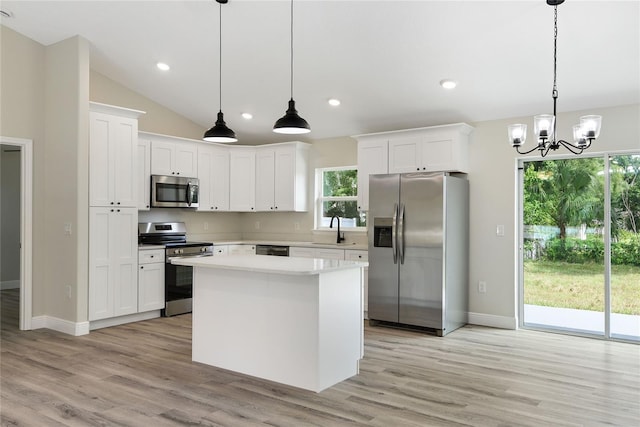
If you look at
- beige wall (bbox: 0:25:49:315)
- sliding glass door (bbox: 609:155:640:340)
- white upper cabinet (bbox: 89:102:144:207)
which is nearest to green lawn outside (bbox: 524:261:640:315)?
sliding glass door (bbox: 609:155:640:340)

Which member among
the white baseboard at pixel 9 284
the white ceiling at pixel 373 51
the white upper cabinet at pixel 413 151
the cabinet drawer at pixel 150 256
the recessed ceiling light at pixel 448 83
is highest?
the white ceiling at pixel 373 51

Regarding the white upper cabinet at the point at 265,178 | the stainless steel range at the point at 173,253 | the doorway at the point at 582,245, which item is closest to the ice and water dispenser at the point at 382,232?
the doorway at the point at 582,245

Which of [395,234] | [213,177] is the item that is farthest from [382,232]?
[213,177]

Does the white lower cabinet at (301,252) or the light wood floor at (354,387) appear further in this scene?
the white lower cabinet at (301,252)

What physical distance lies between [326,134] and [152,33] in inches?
106

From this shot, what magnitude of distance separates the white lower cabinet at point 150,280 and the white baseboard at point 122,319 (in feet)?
0.36

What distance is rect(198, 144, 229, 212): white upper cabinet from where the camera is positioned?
6762mm

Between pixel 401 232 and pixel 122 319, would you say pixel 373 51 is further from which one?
pixel 122 319

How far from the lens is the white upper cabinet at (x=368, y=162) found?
5957 millimetres

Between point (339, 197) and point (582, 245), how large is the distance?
3073 millimetres

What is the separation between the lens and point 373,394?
3.44m

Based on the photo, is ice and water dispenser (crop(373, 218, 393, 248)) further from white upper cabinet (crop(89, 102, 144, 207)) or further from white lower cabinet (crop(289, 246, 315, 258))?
white upper cabinet (crop(89, 102, 144, 207))

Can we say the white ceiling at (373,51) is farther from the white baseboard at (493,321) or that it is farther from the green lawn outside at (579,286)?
the white baseboard at (493,321)

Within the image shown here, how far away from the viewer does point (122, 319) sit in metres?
5.62
